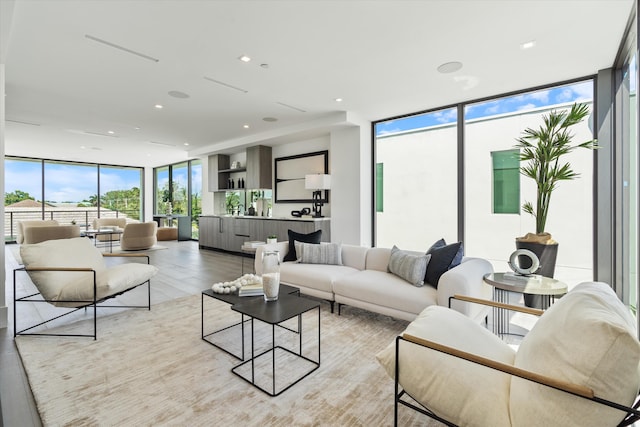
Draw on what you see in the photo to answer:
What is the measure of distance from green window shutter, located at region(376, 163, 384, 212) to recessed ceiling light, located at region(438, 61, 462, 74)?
89.2 inches

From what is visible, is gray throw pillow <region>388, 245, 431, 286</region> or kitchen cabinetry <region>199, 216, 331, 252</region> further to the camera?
kitchen cabinetry <region>199, 216, 331, 252</region>

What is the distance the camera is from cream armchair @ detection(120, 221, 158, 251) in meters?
7.57

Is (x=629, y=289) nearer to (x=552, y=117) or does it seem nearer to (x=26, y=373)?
(x=552, y=117)

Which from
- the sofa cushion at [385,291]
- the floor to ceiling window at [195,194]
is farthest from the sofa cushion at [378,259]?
the floor to ceiling window at [195,194]

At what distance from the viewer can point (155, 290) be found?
4.12 meters

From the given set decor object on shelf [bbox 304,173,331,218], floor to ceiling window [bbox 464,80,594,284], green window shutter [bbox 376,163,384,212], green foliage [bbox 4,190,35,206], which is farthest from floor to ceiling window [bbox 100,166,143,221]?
floor to ceiling window [bbox 464,80,594,284]

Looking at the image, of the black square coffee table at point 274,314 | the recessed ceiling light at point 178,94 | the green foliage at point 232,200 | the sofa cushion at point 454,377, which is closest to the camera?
the sofa cushion at point 454,377

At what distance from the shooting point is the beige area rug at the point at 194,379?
5.58 feet

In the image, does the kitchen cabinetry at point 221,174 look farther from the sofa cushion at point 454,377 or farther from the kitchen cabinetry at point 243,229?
the sofa cushion at point 454,377

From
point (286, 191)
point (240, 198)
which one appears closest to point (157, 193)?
point (240, 198)

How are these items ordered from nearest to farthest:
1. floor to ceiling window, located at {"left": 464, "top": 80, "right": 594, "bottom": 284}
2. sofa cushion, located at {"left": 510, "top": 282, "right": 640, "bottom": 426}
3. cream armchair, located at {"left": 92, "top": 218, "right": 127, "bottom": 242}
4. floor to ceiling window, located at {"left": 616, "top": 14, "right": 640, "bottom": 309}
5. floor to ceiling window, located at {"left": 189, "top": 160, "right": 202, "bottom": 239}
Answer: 1. sofa cushion, located at {"left": 510, "top": 282, "right": 640, "bottom": 426}
2. floor to ceiling window, located at {"left": 616, "top": 14, "right": 640, "bottom": 309}
3. floor to ceiling window, located at {"left": 464, "top": 80, "right": 594, "bottom": 284}
4. cream armchair, located at {"left": 92, "top": 218, "right": 127, "bottom": 242}
5. floor to ceiling window, located at {"left": 189, "top": 160, "right": 202, "bottom": 239}

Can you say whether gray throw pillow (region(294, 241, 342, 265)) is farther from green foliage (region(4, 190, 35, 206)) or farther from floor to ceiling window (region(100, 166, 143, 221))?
green foliage (region(4, 190, 35, 206))

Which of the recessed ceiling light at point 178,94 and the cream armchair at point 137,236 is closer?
the recessed ceiling light at point 178,94

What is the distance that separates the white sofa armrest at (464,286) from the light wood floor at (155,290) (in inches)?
108
